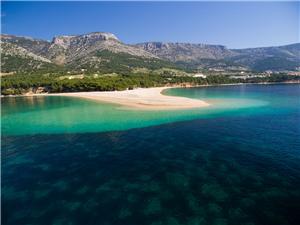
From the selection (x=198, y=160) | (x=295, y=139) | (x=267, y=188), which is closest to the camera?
(x=267, y=188)

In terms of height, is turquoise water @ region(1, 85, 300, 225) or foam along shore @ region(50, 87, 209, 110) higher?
foam along shore @ region(50, 87, 209, 110)

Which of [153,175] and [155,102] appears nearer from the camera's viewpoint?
[153,175]

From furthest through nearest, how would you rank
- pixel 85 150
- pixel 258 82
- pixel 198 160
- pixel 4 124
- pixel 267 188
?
pixel 258 82
pixel 4 124
pixel 85 150
pixel 198 160
pixel 267 188

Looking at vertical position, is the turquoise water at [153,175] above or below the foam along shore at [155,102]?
below

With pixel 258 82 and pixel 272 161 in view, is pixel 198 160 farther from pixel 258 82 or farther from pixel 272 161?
pixel 258 82

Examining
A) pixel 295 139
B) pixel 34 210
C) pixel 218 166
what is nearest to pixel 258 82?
pixel 295 139

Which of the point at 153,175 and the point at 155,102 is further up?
the point at 155,102

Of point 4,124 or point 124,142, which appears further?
point 4,124
